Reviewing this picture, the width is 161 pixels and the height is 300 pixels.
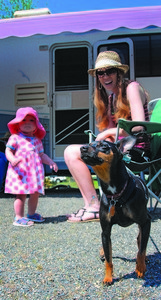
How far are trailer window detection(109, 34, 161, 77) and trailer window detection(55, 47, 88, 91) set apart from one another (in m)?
0.69

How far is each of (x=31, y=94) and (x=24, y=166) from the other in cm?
295

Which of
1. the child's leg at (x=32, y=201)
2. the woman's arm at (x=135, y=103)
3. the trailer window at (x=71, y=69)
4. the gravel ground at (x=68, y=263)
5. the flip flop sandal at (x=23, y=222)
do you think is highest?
the trailer window at (x=71, y=69)

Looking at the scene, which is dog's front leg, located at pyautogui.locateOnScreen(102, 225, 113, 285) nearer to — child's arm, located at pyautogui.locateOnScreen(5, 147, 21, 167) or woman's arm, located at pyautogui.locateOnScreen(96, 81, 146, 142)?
woman's arm, located at pyautogui.locateOnScreen(96, 81, 146, 142)

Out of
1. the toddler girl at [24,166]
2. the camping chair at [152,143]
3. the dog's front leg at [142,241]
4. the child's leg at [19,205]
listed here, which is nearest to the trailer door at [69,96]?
the toddler girl at [24,166]

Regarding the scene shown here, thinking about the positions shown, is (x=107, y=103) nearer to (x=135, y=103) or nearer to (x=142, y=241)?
(x=135, y=103)

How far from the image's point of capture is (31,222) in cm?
291

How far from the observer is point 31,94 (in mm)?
5684

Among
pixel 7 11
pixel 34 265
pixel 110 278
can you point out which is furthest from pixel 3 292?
pixel 7 11

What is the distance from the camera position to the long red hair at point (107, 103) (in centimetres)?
221

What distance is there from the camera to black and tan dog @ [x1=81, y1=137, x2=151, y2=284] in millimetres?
1448

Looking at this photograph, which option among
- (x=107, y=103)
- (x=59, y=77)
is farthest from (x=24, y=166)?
(x=59, y=77)

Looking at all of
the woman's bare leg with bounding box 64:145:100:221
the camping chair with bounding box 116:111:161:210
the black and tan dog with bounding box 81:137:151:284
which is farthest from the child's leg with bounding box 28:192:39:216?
the black and tan dog with bounding box 81:137:151:284

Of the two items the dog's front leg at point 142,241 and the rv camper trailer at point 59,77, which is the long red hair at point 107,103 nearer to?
the dog's front leg at point 142,241

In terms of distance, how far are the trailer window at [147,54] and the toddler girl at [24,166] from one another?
277 centimetres
